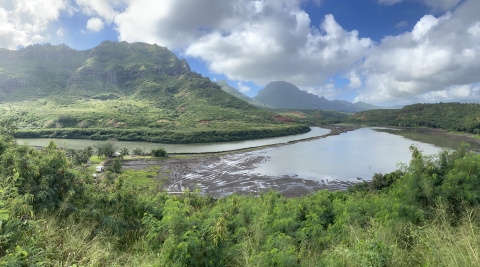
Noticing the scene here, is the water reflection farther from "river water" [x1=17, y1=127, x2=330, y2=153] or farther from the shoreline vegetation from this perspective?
the shoreline vegetation

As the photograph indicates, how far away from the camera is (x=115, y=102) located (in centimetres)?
13000

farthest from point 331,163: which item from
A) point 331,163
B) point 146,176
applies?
point 146,176

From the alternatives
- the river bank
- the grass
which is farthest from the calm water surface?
the grass

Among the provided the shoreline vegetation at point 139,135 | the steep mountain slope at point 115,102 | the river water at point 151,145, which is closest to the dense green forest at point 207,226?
the river water at point 151,145

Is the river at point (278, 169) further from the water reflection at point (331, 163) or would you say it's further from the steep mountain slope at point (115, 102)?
the steep mountain slope at point (115, 102)

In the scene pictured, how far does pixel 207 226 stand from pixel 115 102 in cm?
14316

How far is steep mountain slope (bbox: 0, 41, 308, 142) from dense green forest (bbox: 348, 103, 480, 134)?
58598 mm

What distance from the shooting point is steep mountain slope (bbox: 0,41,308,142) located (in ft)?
282

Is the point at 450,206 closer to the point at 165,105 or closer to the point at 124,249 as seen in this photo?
the point at 124,249

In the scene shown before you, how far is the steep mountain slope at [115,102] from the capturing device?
282ft

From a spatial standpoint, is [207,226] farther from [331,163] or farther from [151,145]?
[151,145]

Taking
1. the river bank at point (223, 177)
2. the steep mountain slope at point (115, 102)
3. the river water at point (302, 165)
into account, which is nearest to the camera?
the river bank at point (223, 177)

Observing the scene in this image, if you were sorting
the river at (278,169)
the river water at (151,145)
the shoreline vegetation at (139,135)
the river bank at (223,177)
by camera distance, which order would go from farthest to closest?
the shoreline vegetation at (139,135)
the river water at (151,145)
the river at (278,169)
the river bank at (223,177)

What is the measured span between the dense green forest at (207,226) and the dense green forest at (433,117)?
4100 inches
